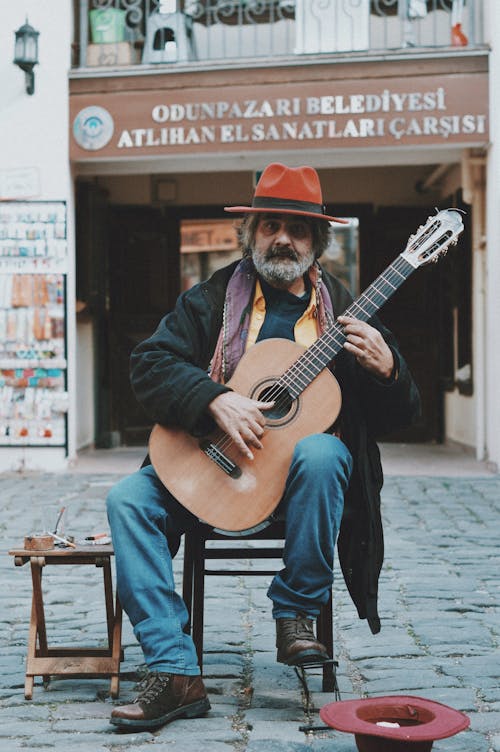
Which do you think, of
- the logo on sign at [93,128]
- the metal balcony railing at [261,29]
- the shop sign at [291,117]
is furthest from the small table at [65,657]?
the metal balcony railing at [261,29]

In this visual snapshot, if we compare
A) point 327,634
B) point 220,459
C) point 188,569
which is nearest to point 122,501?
point 220,459

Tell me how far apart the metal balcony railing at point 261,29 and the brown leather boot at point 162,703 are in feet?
25.4

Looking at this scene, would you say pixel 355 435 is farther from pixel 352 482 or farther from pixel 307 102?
pixel 307 102

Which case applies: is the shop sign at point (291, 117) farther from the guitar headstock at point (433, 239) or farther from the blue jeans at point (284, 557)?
the blue jeans at point (284, 557)

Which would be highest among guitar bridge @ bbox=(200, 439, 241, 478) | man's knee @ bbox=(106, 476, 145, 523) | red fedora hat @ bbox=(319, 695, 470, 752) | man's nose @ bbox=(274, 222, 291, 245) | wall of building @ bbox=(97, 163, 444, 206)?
wall of building @ bbox=(97, 163, 444, 206)

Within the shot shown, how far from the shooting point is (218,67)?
33.8ft

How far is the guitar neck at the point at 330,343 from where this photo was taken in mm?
3584

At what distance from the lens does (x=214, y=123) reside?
33.8 feet

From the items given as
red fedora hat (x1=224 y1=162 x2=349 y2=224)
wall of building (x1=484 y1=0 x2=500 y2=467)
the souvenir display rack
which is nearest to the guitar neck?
red fedora hat (x1=224 y1=162 x2=349 y2=224)

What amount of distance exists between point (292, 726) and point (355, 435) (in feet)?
3.05

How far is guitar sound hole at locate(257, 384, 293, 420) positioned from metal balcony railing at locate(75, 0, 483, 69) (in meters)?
7.12

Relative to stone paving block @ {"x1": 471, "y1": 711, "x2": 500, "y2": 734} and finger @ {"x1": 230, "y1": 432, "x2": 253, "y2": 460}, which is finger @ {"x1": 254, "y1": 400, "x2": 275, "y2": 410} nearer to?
finger @ {"x1": 230, "y1": 432, "x2": 253, "y2": 460}

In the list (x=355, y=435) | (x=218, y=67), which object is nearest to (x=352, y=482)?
(x=355, y=435)

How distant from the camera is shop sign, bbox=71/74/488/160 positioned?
32.7 ft
